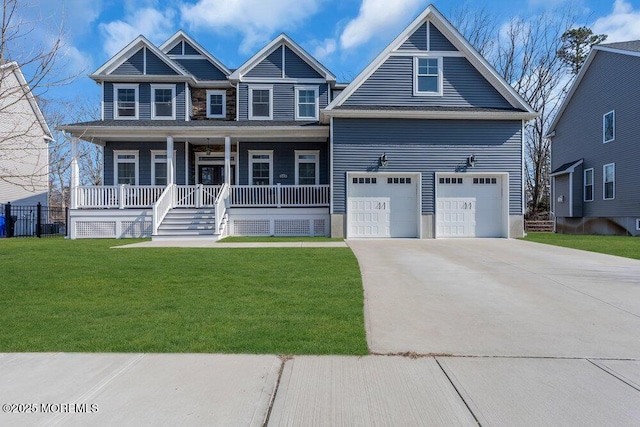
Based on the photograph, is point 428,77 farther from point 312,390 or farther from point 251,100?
point 312,390

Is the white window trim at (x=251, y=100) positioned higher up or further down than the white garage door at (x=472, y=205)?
higher up

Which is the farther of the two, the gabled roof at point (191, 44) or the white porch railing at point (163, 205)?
the gabled roof at point (191, 44)

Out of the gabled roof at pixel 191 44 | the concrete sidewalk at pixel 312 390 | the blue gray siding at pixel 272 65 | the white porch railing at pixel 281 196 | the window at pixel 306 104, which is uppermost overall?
the gabled roof at pixel 191 44

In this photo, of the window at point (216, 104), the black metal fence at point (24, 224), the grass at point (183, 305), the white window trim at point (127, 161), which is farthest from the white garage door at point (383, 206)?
the black metal fence at point (24, 224)

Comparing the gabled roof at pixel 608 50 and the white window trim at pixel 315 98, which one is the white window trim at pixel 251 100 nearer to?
the white window trim at pixel 315 98

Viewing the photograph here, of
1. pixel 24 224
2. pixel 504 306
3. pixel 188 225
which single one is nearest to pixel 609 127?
pixel 504 306

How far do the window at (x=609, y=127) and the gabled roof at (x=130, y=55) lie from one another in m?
20.9

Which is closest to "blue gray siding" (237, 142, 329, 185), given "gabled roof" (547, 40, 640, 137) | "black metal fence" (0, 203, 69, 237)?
"black metal fence" (0, 203, 69, 237)

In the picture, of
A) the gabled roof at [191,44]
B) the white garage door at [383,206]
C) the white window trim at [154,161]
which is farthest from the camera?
the gabled roof at [191,44]

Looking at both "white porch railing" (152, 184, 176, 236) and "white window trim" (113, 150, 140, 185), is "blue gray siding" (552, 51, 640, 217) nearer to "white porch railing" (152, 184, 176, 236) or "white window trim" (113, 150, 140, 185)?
"white porch railing" (152, 184, 176, 236)

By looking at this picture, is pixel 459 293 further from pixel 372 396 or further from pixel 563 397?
pixel 372 396

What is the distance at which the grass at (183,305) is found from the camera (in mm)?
3641

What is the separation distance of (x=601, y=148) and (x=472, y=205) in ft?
34.5

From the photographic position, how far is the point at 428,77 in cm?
1473
